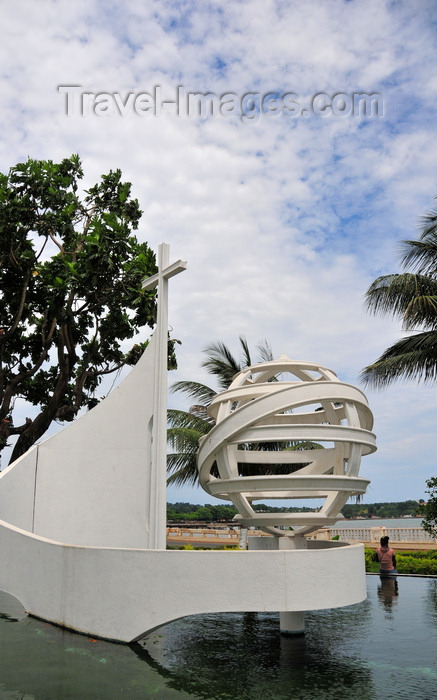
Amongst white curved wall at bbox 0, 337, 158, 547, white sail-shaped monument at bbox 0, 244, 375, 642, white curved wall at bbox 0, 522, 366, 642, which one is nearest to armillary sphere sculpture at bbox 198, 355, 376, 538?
white sail-shaped monument at bbox 0, 244, 375, 642

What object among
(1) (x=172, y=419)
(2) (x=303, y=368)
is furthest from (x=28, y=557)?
(1) (x=172, y=419)

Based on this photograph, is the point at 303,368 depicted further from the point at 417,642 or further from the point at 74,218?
the point at 74,218

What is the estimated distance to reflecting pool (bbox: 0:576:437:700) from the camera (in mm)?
6895

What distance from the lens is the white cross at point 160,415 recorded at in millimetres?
9922

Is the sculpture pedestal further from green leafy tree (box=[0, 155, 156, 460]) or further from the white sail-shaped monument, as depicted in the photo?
green leafy tree (box=[0, 155, 156, 460])

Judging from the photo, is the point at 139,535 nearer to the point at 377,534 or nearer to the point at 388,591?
the point at 388,591

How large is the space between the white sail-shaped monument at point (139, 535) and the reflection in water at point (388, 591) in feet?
7.28

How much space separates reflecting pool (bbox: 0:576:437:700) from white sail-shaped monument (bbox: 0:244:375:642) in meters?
0.56

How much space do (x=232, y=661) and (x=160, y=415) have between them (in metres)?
4.05

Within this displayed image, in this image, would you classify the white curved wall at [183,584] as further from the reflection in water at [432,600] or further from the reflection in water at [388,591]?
the reflection in water at [388,591]

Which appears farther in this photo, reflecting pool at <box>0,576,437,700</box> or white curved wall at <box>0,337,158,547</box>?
white curved wall at <box>0,337,158,547</box>

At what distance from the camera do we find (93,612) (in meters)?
9.12

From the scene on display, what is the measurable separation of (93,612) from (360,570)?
4232 millimetres

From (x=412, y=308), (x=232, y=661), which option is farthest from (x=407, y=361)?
(x=232, y=661)
